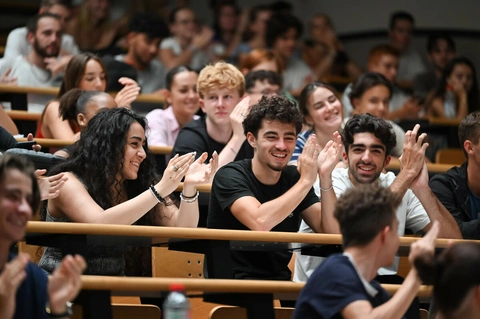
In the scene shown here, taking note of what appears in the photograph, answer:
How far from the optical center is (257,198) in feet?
11.4

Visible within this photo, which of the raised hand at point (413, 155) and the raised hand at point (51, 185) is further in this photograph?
the raised hand at point (413, 155)

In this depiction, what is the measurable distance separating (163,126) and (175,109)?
0.14 metres

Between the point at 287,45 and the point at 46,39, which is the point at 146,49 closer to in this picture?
the point at 46,39

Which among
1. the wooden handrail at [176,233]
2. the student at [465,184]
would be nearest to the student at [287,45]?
the student at [465,184]

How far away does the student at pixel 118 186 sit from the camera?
3.13 metres

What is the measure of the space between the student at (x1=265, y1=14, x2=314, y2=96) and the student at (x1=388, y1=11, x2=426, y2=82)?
0.76 meters

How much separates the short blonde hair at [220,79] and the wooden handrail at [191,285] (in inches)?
68.3

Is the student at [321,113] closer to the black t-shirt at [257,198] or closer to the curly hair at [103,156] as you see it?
the black t-shirt at [257,198]

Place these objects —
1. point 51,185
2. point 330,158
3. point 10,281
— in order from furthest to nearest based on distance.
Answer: point 330,158 → point 51,185 → point 10,281

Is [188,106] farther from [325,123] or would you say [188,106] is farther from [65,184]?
[65,184]

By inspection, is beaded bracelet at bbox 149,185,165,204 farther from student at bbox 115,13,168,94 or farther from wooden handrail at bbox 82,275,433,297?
student at bbox 115,13,168,94

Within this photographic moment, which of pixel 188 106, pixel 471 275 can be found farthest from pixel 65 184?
pixel 188 106

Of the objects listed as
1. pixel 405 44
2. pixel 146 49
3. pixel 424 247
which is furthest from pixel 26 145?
pixel 405 44

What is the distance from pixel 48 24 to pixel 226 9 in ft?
7.18
